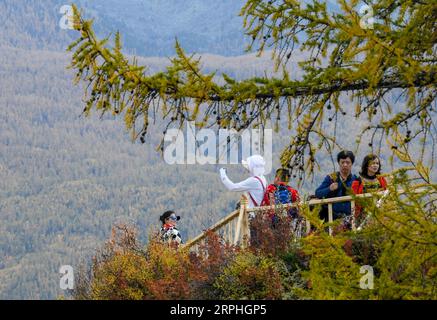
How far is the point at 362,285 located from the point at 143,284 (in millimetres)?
3550

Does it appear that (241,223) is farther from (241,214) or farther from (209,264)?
(209,264)

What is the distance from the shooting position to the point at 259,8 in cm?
884

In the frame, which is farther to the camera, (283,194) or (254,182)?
(254,182)

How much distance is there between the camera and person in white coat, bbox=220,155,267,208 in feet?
43.2

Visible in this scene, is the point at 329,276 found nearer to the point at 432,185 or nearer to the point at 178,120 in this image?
the point at 432,185

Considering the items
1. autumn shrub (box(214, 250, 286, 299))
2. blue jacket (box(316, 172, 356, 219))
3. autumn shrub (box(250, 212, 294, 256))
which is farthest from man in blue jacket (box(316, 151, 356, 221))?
autumn shrub (box(214, 250, 286, 299))

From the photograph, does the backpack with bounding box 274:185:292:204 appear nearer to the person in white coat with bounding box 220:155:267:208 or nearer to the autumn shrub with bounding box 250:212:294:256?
the person in white coat with bounding box 220:155:267:208

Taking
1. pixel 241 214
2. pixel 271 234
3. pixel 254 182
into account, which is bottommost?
pixel 271 234

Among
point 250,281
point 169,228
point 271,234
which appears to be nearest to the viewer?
point 250,281

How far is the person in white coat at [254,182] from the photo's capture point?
1316cm

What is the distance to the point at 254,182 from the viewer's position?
13227 millimetres

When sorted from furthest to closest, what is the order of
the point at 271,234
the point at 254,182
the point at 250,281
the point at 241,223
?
the point at 241,223 < the point at 254,182 < the point at 271,234 < the point at 250,281

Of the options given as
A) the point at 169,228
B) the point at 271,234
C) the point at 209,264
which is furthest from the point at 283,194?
the point at 209,264
